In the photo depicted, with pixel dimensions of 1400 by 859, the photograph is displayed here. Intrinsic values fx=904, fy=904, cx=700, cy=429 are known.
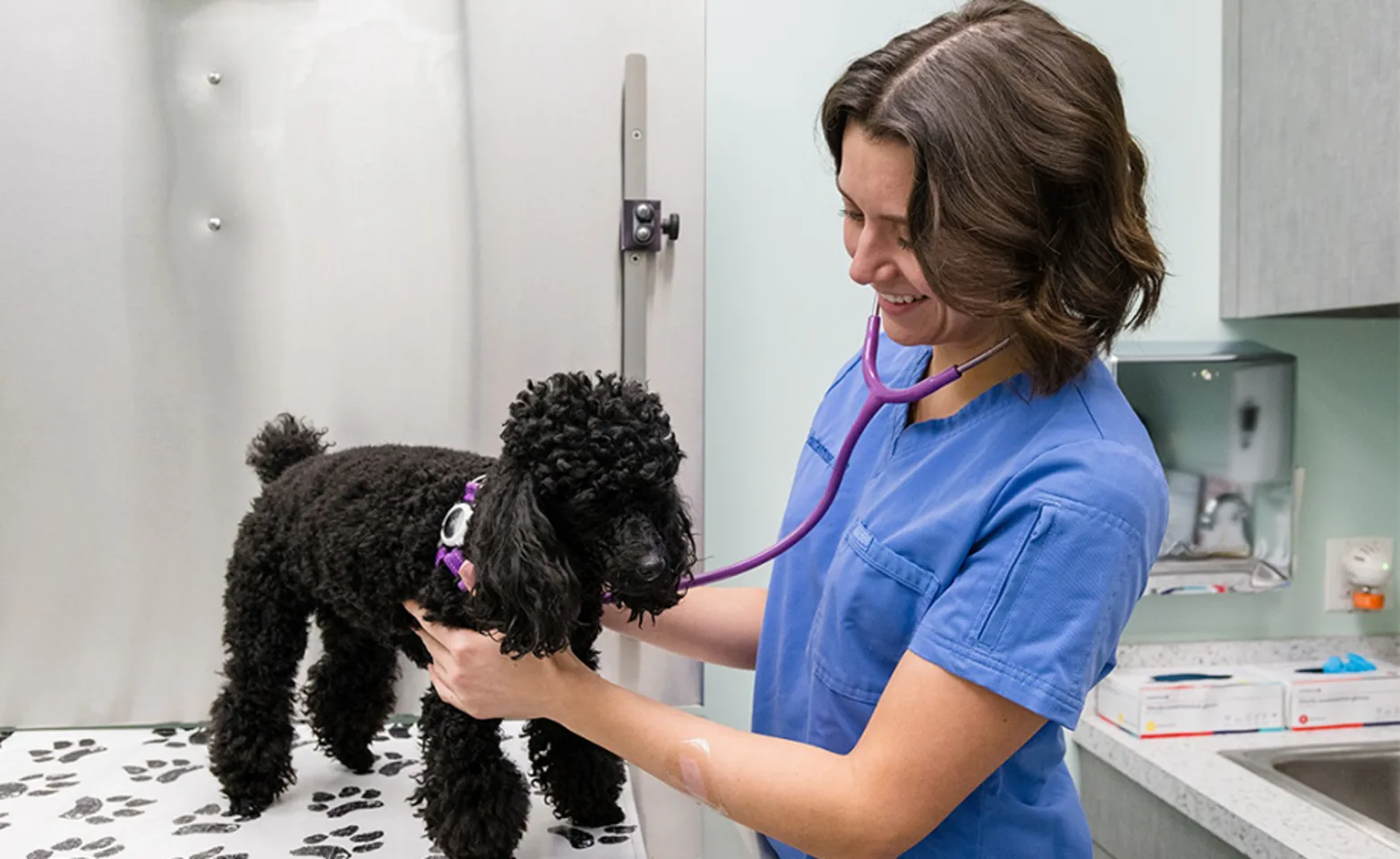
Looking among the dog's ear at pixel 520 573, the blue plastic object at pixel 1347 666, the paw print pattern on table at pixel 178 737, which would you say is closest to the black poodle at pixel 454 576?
the dog's ear at pixel 520 573

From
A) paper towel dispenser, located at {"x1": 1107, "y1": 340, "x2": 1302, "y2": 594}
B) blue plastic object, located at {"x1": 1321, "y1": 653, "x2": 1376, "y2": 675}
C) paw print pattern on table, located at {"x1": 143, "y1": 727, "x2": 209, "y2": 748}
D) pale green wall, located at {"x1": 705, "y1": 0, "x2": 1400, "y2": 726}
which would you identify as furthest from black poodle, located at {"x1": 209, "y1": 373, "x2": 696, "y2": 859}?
blue plastic object, located at {"x1": 1321, "y1": 653, "x2": 1376, "y2": 675}

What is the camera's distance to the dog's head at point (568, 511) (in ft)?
2.35

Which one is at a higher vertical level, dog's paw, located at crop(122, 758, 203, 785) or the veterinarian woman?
the veterinarian woman

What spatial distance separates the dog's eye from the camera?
32.1 inches

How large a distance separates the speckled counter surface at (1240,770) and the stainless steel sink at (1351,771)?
0.07 ft

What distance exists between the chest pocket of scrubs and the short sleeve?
0.21ft

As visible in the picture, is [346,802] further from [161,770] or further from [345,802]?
[161,770]

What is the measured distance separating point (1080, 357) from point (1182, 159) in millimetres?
1143

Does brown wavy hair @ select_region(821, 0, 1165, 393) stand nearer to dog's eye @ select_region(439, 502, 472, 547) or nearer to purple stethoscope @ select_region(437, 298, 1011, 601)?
purple stethoscope @ select_region(437, 298, 1011, 601)

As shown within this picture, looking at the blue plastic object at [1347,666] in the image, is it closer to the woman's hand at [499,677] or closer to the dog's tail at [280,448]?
the woman's hand at [499,677]

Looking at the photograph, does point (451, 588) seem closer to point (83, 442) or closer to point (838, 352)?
point (83, 442)

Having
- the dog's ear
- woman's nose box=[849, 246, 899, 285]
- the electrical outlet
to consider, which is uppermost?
woman's nose box=[849, 246, 899, 285]

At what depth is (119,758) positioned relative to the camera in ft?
3.89

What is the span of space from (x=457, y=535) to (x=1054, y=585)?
50cm
